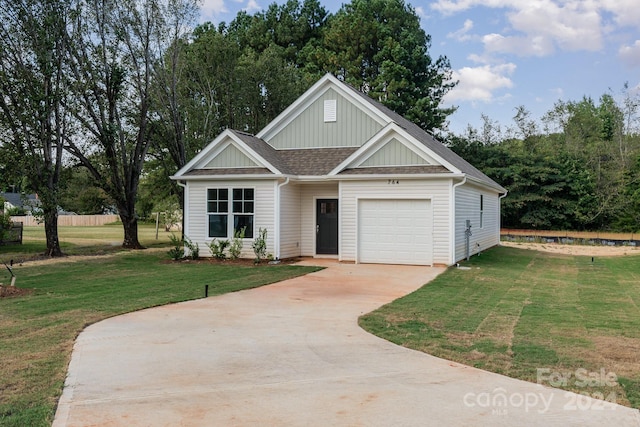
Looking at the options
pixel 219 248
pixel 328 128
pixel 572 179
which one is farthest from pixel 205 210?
pixel 572 179

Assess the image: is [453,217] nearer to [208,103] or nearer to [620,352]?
[620,352]

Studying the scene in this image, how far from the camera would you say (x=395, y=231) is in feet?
51.3

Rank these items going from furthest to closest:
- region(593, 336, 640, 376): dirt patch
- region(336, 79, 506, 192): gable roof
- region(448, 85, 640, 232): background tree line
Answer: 1. region(448, 85, 640, 232): background tree line
2. region(336, 79, 506, 192): gable roof
3. region(593, 336, 640, 376): dirt patch

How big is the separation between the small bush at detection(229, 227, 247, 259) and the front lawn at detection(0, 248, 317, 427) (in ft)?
3.24

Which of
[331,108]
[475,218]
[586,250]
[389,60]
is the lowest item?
[586,250]

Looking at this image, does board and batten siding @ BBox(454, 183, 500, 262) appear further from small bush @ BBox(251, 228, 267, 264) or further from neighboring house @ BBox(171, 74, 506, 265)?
small bush @ BBox(251, 228, 267, 264)

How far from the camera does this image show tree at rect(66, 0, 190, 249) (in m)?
20.2

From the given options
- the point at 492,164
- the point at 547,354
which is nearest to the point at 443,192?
the point at 547,354

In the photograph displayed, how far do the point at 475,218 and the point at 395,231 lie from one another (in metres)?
4.72

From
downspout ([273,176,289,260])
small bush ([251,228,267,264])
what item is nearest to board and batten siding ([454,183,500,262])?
downspout ([273,176,289,260])

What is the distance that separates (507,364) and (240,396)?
278cm

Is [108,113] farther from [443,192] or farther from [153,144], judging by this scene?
[443,192]

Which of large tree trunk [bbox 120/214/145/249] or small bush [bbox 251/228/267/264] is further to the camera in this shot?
large tree trunk [bbox 120/214/145/249]

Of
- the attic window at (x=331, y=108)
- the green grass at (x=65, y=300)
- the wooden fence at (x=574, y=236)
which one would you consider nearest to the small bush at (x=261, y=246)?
the green grass at (x=65, y=300)
